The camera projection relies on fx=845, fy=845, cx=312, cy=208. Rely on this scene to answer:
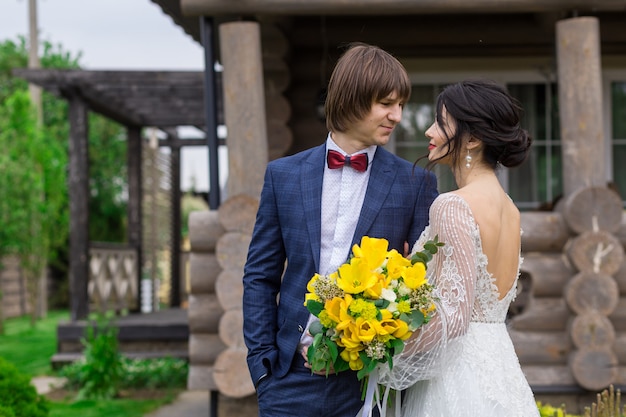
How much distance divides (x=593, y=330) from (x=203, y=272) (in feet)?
8.87

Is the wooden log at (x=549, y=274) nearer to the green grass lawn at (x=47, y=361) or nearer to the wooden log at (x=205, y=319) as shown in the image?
the wooden log at (x=205, y=319)

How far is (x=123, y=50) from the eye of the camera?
66000mm

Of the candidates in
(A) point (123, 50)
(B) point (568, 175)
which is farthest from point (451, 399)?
(A) point (123, 50)

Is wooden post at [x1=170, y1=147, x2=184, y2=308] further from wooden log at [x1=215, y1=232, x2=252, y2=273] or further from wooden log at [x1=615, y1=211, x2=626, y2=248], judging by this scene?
wooden log at [x1=615, y1=211, x2=626, y2=248]

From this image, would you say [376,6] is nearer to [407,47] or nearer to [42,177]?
[407,47]

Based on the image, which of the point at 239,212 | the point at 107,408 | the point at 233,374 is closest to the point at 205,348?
the point at 233,374

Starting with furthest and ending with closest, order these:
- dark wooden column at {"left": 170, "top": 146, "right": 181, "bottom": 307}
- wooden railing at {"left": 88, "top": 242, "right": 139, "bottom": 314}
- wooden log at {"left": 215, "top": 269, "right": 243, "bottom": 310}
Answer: dark wooden column at {"left": 170, "top": 146, "right": 181, "bottom": 307} < wooden railing at {"left": 88, "top": 242, "right": 139, "bottom": 314} < wooden log at {"left": 215, "top": 269, "right": 243, "bottom": 310}

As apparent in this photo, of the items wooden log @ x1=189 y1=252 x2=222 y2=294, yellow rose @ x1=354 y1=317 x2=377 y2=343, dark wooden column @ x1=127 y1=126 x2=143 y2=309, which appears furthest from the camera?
dark wooden column @ x1=127 y1=126 x2=143 y2=309

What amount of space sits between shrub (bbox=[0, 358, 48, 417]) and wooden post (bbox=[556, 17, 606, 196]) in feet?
11.9

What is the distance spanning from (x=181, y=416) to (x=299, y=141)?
279 cm

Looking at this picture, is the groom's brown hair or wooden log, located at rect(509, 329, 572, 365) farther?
wooden log, located at rect(509, 329, 572, 365)

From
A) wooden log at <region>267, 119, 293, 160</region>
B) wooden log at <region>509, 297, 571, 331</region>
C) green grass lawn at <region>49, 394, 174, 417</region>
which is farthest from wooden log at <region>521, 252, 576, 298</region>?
green grass lawn at <region>49, 394, 174, 417</region>

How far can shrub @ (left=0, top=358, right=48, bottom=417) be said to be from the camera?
4.68 metres

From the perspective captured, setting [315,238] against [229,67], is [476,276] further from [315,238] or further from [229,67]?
[229,67]
